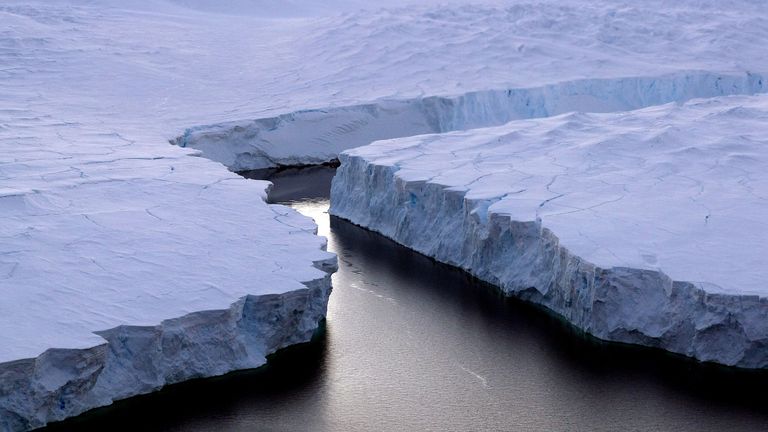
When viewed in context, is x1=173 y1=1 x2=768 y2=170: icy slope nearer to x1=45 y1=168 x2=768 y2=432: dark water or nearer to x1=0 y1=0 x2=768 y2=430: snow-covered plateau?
x1=0 y1=0 x2=768 y2=430: snow-covered plateau

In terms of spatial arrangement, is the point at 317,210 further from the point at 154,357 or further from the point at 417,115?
the point at 154,357

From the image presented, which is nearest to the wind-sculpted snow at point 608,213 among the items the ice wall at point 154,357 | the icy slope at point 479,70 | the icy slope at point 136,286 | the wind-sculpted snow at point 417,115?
the icy slope at point 136,286

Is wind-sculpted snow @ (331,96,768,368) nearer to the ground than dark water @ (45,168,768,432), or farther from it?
farther from it

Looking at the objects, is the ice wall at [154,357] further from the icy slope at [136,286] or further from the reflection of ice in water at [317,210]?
the reflection of ice in water at [317,210]

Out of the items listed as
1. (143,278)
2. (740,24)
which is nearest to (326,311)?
(143,278)

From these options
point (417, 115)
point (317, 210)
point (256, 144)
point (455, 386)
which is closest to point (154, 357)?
point (455, 386)

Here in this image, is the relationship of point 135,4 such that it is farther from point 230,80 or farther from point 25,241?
point 25,241

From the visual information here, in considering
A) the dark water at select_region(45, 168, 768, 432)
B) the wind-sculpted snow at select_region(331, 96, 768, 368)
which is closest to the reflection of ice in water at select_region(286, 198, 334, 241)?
the wind-sculpted snow at select_region(331, 96, 768, 368)
